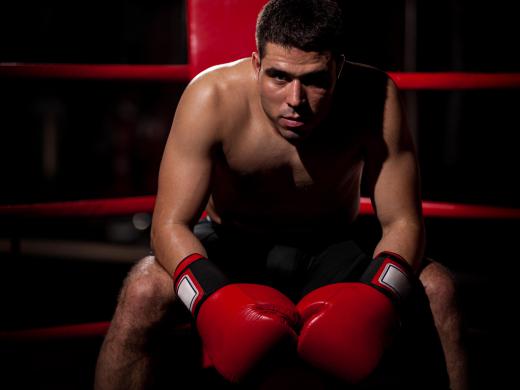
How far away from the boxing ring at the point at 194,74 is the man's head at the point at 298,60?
0.28 meters

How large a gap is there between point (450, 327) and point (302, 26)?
0.78m

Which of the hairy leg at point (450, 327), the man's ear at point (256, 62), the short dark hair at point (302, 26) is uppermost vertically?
the short dark hair at point (302, 26)

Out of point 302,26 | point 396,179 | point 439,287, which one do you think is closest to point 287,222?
point 396,179

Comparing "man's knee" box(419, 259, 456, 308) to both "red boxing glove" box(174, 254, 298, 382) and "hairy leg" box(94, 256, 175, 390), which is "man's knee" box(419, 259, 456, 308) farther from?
"hairy leg" box(94, 256, 175, 390)

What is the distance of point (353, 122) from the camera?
153 centimetres

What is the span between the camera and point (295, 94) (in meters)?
1.34

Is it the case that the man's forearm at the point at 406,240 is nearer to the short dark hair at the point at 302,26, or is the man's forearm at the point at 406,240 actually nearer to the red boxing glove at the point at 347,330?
the red boxing glove at the point at 347,330

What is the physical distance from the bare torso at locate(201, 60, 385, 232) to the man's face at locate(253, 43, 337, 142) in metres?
0.10

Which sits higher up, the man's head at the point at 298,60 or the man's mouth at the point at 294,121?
the man's head at the point at 298,60

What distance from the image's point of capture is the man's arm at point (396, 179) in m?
1.51

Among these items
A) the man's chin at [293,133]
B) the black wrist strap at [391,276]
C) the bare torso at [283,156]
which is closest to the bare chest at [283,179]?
the bare torso at [283,156]

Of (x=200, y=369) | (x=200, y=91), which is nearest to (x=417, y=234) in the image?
(x=200, y=91)

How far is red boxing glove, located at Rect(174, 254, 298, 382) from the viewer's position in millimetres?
1208

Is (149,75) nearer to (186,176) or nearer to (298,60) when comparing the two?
(186,176)
